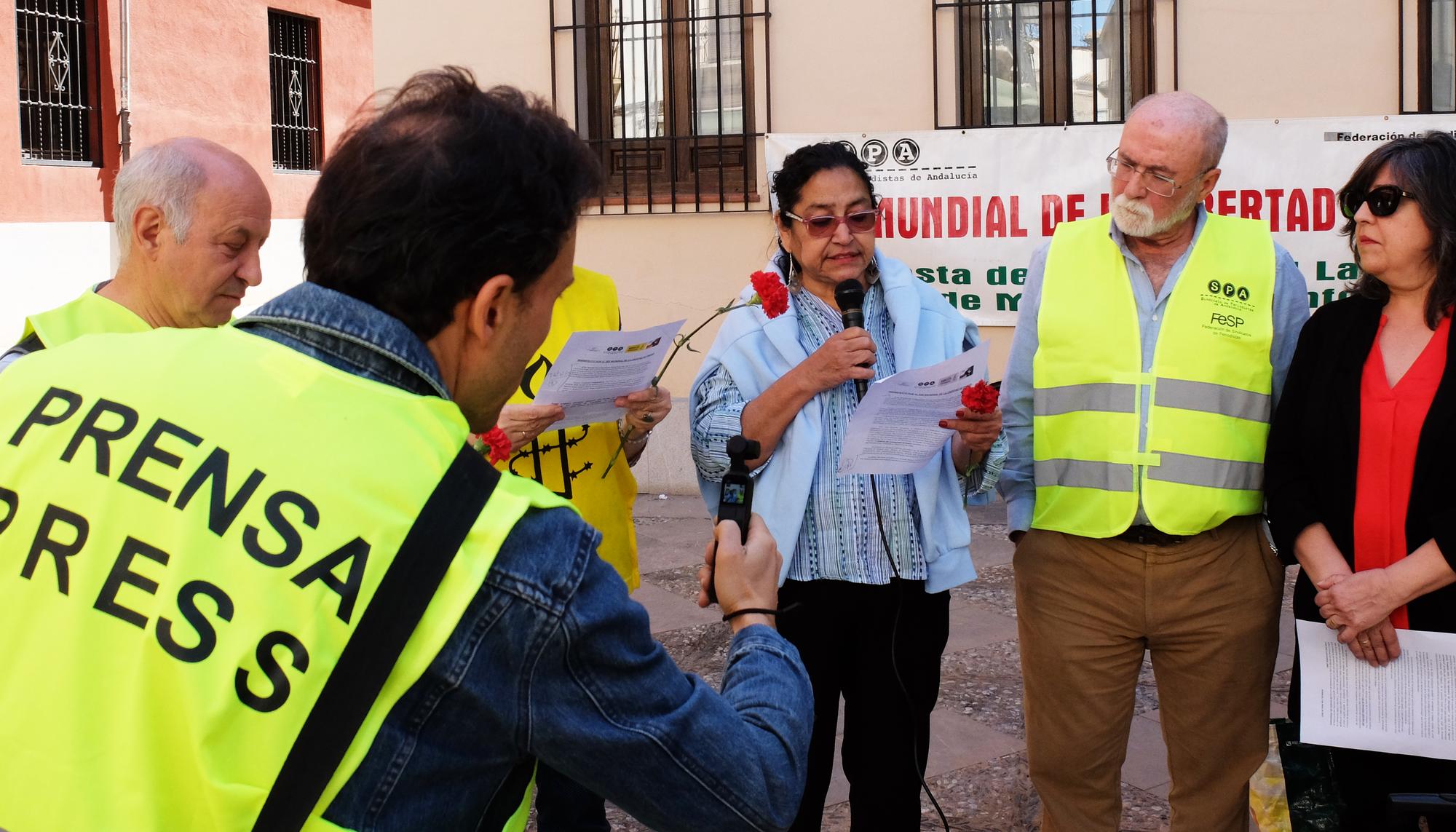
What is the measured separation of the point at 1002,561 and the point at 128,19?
40.8 ft

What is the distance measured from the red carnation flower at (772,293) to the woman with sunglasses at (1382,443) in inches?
49.0

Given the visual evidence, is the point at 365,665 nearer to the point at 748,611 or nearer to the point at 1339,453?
the point at 748,611

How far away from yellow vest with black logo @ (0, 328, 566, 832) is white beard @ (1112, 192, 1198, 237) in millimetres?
2401

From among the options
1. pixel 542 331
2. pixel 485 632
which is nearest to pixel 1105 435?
pixel 542 331

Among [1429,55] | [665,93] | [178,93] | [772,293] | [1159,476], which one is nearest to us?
[772,293]

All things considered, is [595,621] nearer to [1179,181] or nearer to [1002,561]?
[1179,181]

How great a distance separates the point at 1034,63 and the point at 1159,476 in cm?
576

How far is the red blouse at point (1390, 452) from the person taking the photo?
115 inches

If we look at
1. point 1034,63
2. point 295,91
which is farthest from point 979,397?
point 295,91

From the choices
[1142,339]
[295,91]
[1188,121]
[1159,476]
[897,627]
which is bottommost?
[897,627]

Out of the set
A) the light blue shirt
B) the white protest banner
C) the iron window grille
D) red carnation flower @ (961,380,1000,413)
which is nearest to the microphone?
red carnation flower @ (961,380,1000,413)

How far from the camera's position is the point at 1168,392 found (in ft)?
10.5

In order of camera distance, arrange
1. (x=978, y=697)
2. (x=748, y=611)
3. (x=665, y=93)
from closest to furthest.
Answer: (x=748, y=611) < (x=978, y=697) < (x=665, y=93)

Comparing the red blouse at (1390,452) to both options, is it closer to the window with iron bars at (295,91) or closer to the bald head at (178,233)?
the bald head at (178,233)
